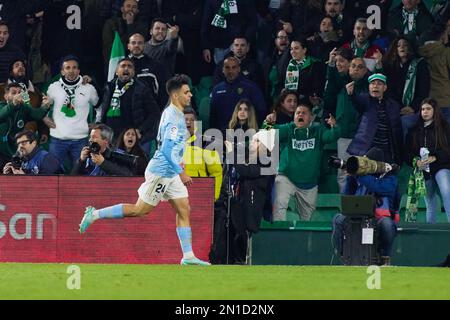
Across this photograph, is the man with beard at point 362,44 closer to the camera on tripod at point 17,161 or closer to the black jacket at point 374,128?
the black jacket at point 374,128

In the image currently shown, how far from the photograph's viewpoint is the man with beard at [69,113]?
67.7 feet

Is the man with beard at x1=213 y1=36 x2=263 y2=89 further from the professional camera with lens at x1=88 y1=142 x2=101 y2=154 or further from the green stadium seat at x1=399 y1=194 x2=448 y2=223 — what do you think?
the professional camera with lens at x1=88 y1=142 x2=101 y2=154

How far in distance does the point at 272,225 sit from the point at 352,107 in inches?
95.0

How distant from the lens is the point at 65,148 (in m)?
20.7

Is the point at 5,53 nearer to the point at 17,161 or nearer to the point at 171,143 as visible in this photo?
the point at 17,161

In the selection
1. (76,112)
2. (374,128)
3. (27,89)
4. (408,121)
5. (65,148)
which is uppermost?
(27,89)

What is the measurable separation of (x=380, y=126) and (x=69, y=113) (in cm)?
475

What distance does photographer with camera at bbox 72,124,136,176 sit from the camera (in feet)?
60.2

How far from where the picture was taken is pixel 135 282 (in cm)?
1338

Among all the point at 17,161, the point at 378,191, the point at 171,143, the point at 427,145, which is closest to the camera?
the point at 171,143

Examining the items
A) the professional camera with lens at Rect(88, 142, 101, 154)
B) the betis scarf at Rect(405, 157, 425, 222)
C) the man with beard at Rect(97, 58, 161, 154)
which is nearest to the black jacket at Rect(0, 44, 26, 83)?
the man with beard at Rect(97, 58, 161, 154)

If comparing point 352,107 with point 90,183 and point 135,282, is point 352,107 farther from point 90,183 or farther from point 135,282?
point 135,282

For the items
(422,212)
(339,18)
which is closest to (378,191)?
(422,212)

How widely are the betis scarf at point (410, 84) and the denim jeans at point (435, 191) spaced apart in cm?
147
